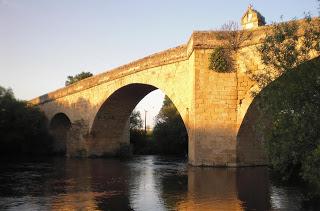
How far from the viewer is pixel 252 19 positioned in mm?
21516

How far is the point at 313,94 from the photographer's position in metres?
7.67

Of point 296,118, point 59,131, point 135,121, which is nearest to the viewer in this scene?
point 296,118

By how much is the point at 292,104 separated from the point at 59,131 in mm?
30936

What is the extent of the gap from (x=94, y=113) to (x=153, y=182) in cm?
1478

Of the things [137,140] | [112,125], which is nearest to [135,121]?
[137,140]

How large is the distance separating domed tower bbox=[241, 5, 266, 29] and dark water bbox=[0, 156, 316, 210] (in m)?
8.69

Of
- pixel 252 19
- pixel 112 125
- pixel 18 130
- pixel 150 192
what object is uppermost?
pixel 252 19

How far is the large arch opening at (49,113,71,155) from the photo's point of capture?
35.6 metres

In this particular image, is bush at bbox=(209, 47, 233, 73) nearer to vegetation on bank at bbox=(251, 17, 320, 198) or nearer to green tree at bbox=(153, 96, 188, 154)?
vegetation on bank at bbox=(251, 17, 320, 198)

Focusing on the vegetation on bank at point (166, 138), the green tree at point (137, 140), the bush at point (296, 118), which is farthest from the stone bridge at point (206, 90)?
the green tree at point (137, 140)

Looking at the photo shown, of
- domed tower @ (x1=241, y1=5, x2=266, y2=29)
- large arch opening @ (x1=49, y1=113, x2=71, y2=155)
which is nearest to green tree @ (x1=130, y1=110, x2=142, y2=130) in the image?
large arch opening @ (x1=49, y1=113, x2=71, y2=155)

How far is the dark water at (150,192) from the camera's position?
30.1ft

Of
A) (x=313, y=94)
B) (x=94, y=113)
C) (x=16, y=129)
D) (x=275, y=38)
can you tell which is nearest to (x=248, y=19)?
(x=94, y=113)

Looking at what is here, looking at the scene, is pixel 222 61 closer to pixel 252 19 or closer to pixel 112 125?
pixel 252 19
